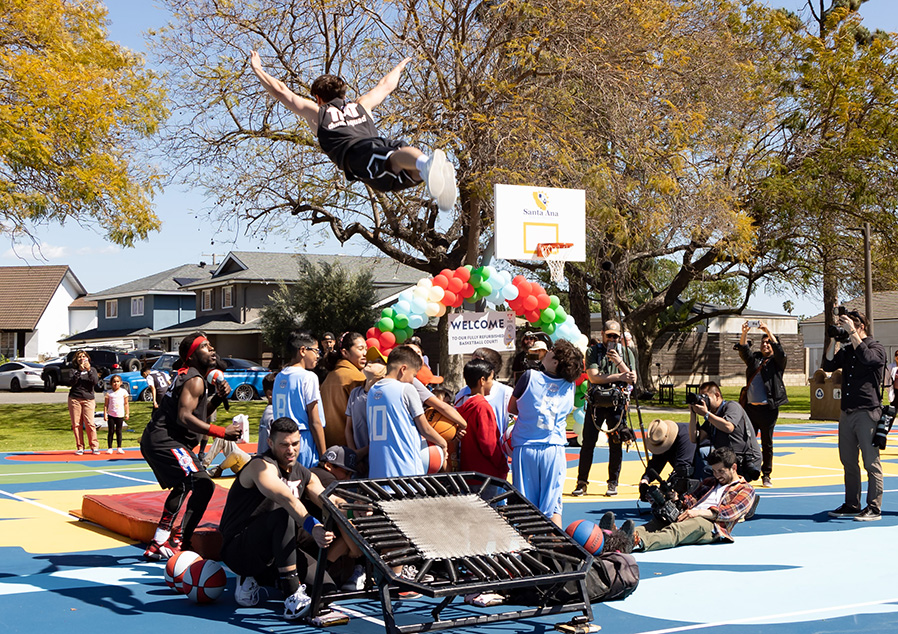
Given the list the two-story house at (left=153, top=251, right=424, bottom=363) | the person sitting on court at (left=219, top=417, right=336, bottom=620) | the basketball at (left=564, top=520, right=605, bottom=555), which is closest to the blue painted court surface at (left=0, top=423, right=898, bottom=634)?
the person sitting on court at (left=219, top=417, right=336, bottom=620)

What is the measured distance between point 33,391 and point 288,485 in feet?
125

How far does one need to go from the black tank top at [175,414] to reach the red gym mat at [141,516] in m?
0.79

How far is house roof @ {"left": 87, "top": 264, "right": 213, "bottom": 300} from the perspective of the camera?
54.9 metres

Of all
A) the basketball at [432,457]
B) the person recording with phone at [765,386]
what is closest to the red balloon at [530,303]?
the person recording with phone at [765,386]

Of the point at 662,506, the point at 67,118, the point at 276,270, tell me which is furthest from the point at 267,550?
the point at 276,270

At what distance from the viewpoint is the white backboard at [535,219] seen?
13.3m

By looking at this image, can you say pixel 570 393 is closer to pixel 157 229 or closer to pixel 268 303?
pixel 157 229

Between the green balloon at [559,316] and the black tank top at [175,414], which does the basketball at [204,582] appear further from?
the green balloon at [559,316]

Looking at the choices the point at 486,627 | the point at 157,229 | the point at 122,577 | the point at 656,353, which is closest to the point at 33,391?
the point at 157,229

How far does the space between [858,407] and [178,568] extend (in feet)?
23.1

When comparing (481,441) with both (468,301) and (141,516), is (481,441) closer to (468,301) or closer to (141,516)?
(141,516)

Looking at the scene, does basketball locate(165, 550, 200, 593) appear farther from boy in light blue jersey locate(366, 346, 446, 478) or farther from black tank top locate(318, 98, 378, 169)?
black tank top locate(318, 98, 378, 169)

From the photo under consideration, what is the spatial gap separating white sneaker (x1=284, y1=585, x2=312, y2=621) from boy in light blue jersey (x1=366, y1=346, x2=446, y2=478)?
117cm

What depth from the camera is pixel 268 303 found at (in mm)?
46125
